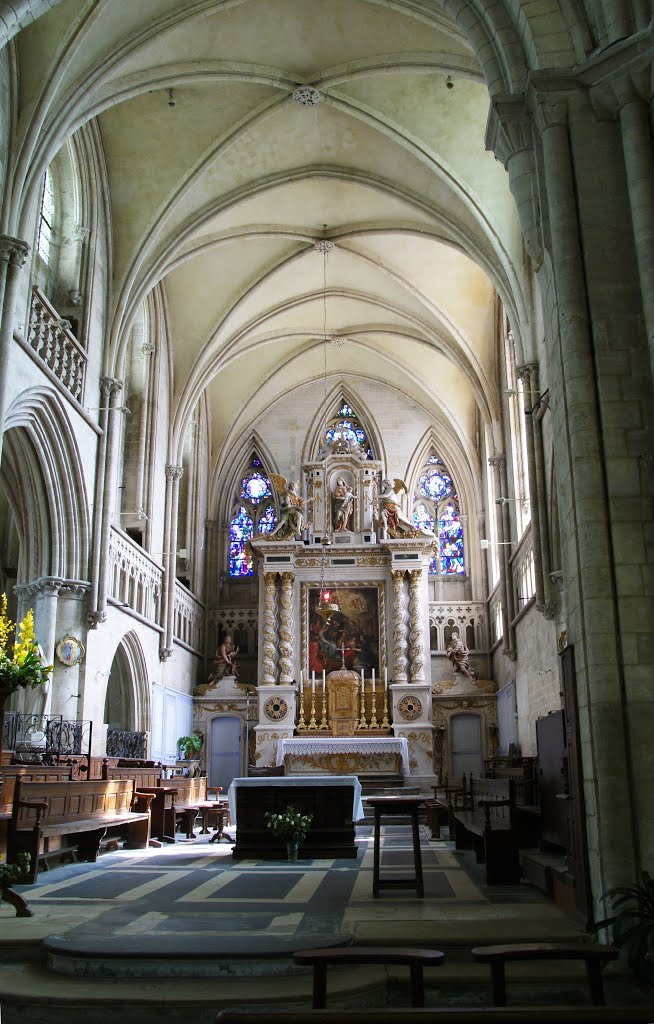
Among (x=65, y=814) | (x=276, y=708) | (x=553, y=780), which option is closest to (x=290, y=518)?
(x=276, y=708)

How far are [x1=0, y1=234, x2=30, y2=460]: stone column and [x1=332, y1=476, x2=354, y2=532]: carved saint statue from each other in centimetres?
1343

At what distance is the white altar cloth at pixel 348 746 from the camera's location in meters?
22.2

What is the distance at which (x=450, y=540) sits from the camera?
1115 inches

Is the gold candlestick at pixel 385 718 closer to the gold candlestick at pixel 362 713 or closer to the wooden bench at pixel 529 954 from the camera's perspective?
the gold candlestick at pixel 362 713

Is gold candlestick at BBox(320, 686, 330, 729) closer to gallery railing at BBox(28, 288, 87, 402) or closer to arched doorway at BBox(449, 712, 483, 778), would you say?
arched doorway at BBox(449, 712, 483, 778)

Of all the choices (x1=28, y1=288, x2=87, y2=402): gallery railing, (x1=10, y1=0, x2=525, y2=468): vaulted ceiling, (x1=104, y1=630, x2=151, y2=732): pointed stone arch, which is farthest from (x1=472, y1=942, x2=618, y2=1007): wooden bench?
(x1=104, y1=630, x2=151, y2=732): pointed stone arch

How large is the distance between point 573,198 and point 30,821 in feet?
27.1

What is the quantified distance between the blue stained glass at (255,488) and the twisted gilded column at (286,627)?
4721 mm

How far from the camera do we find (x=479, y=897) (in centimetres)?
888

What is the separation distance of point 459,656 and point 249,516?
783cm

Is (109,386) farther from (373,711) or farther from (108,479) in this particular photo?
(373,711)

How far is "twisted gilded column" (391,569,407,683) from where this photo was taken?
79.4ft

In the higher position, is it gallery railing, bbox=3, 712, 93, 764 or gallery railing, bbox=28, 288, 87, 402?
gallery railing, bbox=28, 288, 87, 402

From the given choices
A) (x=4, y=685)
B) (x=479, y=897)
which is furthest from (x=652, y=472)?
(x=4, y=685)
